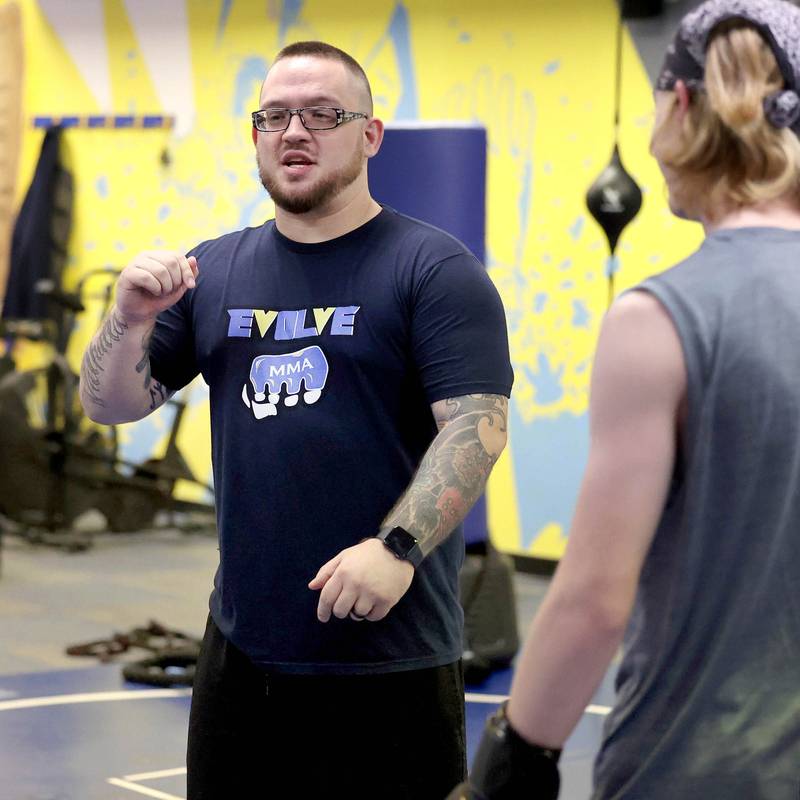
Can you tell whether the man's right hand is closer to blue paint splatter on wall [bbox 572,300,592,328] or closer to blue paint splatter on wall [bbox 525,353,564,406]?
blue paint splatter on wall [bbox 572,300,592,328]

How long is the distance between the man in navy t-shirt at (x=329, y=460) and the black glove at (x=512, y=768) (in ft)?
2.74

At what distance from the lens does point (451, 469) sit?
2.34 metres

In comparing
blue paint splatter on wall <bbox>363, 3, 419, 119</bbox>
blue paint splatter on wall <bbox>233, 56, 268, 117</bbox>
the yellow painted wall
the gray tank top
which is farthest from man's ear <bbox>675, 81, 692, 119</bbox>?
blue paint splatter on wall <bbox>233, 56, 268, 117</bbox>

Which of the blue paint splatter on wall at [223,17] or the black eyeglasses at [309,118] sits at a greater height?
the blue paint splatter on wall at [223,17]

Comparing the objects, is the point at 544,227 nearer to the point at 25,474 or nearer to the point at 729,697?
the point at 25,474

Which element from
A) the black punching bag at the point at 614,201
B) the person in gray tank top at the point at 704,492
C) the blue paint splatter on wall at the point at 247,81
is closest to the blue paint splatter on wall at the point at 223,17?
the blue paint splatter on wall at the point at 247,81

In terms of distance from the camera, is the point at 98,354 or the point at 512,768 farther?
the point at 98,354

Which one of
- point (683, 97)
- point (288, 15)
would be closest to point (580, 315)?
point (288, 15)

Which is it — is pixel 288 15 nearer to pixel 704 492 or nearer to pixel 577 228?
pixel 577 228

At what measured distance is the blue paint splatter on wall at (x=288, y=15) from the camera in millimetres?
9352

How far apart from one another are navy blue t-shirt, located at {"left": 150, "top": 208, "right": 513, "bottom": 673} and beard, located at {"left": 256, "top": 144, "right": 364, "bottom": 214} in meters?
0.08

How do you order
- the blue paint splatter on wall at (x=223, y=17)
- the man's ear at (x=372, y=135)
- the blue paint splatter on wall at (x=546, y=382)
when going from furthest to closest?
the blue paint splatter on wall at (x=223, y=17), the blue paint splatter on wall at (x=546, y=382), the man's ear at (x=372, y=135)

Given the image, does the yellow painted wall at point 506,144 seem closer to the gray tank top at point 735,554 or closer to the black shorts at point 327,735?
the black shorts at point 327,735

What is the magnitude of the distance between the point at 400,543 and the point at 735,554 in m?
0.85
